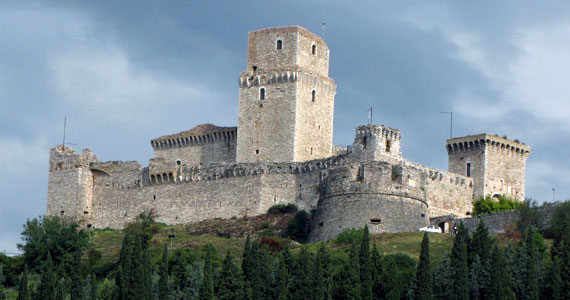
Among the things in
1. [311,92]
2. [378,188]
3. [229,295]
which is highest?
[311,92]

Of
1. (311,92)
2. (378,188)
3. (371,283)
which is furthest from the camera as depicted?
(311,92)

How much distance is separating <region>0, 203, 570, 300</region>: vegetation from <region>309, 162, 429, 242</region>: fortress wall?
1.46 meters

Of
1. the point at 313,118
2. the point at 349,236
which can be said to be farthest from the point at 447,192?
the point at 349,236

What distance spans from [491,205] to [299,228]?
39.2 ft

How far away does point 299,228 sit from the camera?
274 ft

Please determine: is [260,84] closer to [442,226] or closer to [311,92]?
[311,92]

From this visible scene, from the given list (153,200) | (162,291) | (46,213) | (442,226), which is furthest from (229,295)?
(46,213)

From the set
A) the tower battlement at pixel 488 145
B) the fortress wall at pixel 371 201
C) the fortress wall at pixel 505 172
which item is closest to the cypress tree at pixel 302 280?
the fortress wall at pixel 371 201

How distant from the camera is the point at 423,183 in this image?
81375 millimetres

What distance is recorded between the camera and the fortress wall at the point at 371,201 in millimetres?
78562

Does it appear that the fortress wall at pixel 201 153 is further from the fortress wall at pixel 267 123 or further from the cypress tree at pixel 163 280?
the cypress tree at pixel 163 280

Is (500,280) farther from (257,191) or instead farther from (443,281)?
(257,191)

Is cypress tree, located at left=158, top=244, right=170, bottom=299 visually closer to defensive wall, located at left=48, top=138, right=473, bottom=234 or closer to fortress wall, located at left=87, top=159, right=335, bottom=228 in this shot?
defensive wall, located at left=48, top=138, right=473, bottom=234

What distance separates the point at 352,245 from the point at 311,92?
909 inches
